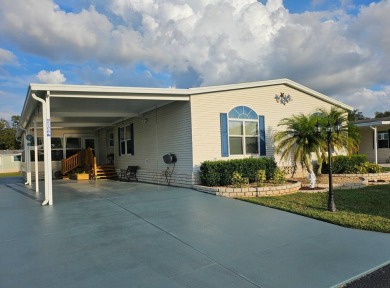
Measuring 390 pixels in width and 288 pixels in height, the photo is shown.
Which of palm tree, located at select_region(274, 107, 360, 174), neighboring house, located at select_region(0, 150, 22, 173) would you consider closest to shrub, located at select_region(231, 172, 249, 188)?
palm tree, located at select_region(274, 107, 360, 174)

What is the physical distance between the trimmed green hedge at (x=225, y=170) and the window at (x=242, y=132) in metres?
0.84

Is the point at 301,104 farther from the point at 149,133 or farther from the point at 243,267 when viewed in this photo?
the point at 243,267

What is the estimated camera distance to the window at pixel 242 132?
1091cm

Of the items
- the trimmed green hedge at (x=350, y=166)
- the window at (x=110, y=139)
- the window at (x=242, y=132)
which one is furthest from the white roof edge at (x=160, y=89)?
the window at (x=110, y=139)

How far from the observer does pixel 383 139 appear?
20984 mm

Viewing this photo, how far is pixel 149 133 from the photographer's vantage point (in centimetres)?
1311

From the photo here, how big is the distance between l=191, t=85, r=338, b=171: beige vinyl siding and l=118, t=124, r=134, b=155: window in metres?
5.48

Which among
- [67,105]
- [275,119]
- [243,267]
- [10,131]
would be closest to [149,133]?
[67,105]

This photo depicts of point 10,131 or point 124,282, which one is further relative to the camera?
point 10,131

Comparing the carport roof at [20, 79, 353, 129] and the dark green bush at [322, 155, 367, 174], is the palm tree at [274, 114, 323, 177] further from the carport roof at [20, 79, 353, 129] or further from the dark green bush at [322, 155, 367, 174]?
the dark green bush at [322, 155, 367, 174]

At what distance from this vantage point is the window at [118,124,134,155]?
15.0 metres

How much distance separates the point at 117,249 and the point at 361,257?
3.44 m

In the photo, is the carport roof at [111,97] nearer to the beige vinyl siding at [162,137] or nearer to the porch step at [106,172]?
the beige vinyl siding at [162,137]

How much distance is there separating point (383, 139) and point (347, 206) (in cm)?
1652
